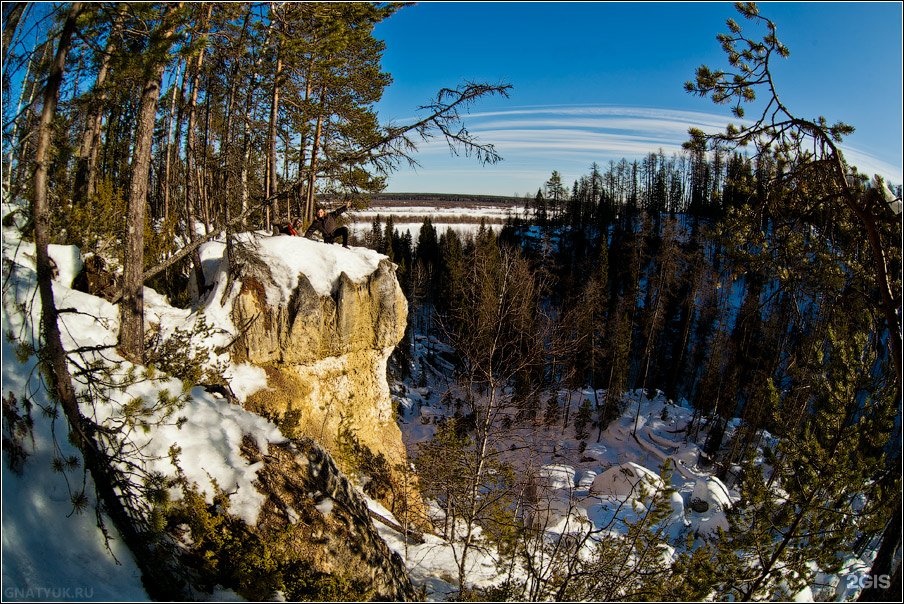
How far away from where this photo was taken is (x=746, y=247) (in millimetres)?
4203

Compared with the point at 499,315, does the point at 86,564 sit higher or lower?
lower

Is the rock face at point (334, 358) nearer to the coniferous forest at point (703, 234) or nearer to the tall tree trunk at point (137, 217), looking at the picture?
the coniferous forest at point (703, 234)

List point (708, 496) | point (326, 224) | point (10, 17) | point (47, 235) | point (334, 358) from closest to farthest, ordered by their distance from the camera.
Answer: point (10, 17)
point (47, 235)
point (334, 358)
point (326, 224)
point (708, 496)

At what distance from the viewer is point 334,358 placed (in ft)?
33.0

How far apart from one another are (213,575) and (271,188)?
27.9ft

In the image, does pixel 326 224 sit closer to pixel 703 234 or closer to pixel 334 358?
pixel 334 358

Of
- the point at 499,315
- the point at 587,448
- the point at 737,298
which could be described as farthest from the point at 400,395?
the point at 737,298

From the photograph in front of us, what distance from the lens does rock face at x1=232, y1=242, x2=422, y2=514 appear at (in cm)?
858

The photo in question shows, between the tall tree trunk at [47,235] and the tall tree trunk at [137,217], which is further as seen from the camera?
the tall tree trunk at [137,217]

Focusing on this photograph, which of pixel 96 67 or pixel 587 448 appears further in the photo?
pixel 587 448

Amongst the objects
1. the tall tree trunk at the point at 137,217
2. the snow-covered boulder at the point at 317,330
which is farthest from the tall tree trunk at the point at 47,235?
the snow-covered boulder at the point at 317,330

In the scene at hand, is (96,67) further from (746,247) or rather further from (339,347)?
(339,347)

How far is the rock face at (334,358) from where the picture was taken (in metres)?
8.58

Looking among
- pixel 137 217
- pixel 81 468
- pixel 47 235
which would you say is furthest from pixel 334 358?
pixel 47 235
